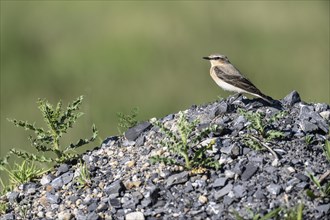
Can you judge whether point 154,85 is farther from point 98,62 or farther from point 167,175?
point 167,175

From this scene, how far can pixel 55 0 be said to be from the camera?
24.8 metres

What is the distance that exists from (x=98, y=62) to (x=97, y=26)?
2593mm

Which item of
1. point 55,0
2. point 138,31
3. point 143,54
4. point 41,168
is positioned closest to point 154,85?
point 143,54

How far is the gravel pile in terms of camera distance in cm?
891

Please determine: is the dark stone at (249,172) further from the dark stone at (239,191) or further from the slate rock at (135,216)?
the slate rock at (135,216)

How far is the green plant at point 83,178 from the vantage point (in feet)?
31.7

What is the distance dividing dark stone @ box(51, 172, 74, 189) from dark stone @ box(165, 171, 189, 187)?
3.84ft

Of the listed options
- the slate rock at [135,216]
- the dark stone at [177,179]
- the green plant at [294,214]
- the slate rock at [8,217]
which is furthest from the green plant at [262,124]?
the slate rock at [8,217]

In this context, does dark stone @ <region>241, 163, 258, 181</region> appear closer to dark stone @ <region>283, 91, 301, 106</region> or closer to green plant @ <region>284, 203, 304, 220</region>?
green plant @ <region>284, 203, 304, 220</region>

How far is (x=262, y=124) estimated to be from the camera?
9.77 metres

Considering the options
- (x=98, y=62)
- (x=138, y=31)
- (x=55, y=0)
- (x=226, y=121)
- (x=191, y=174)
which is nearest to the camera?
(x=191, y=174)

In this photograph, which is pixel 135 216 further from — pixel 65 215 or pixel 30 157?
pixel 30 157

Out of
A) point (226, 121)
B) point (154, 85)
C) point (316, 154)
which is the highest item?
point (154, 85)

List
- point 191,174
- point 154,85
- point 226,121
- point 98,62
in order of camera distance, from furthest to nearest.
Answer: point 98,62, point 154,85, point 226,121, point 191,174
